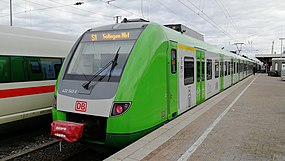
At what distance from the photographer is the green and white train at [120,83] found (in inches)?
189

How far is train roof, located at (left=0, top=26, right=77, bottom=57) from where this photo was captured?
6719 millimetres

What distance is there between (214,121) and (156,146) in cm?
284

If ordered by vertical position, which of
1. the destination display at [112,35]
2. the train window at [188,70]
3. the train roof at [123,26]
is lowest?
the train window at [188,70]

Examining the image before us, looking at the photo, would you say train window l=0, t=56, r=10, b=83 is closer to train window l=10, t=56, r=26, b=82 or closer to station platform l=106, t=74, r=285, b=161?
train window l=10, t=56, r=26, b=82

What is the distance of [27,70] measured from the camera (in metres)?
7.34

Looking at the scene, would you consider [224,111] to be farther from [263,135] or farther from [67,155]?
[67,155]

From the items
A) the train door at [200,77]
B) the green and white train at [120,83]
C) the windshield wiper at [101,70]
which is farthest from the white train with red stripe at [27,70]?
the train door at [200,77]

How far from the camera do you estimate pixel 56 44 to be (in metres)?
8.45

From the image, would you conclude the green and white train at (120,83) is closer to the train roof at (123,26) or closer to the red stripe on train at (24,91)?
the train roof at (123,26)

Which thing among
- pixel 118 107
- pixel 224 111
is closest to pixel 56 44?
pixel 118 107

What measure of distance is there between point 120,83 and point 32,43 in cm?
403

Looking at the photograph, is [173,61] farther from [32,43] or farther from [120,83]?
[32,43]

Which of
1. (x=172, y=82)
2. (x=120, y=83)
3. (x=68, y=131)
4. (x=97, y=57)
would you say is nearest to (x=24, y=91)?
(x=97, y=57)

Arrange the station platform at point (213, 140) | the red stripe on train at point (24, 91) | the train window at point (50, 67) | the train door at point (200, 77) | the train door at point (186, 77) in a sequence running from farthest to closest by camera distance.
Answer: the train door at point (200, 77)
the train window at point (50, 67)
the train door at point (186, 77)
the red stripe on train at point (24, 91)
the station platform at point (213, 140)
